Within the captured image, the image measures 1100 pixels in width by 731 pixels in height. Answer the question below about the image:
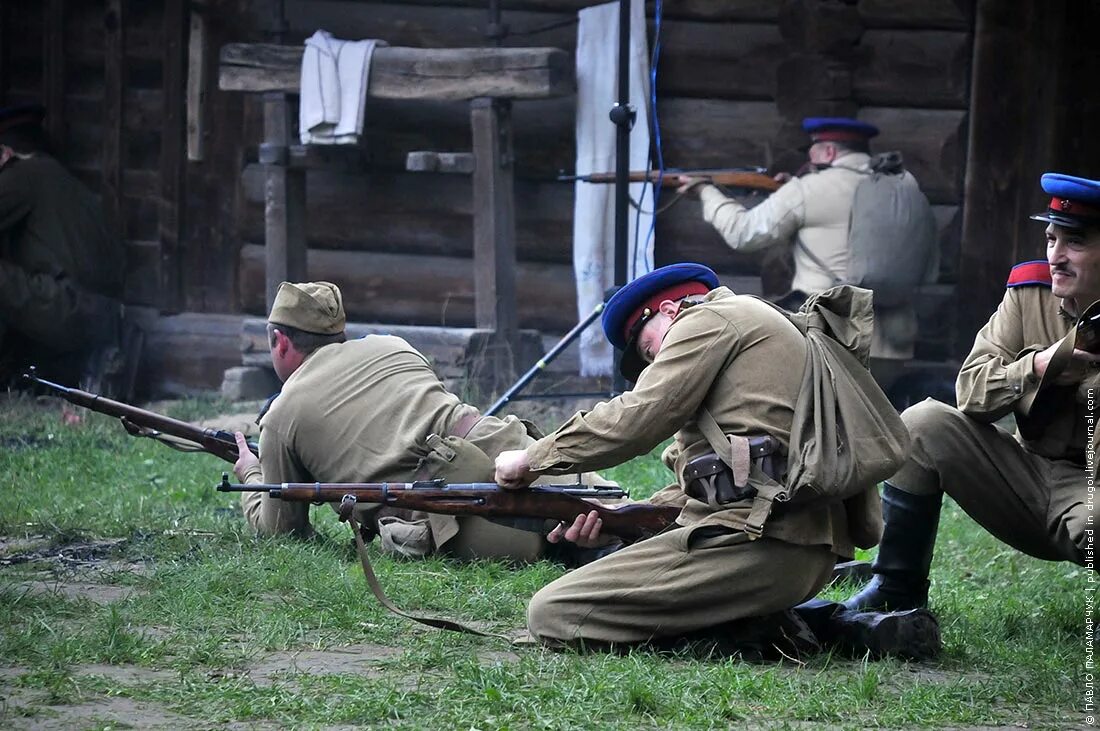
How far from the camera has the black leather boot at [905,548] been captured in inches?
203

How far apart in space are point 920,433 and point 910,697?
4.13 ft

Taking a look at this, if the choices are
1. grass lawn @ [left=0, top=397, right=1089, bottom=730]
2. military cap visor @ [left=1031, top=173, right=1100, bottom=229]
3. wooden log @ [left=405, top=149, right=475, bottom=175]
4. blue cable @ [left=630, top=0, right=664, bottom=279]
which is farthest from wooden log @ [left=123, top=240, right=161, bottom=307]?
military cap visor @ [left=1031, top=173, right=1100, bottom=229]

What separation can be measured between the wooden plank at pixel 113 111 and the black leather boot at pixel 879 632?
8.12 metres

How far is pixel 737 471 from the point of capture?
454 centimetres

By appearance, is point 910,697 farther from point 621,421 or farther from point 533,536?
point 533,536

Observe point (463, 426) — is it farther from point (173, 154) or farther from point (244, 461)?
point (173, 154)

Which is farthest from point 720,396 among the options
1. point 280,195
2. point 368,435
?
point 280,195

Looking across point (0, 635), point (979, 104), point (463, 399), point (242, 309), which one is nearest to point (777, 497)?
point (0, 635)

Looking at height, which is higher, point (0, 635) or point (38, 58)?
point (38, 58)

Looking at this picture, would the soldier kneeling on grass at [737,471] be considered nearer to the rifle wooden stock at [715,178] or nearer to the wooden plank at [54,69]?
the rifle wooden stock at [715,178]

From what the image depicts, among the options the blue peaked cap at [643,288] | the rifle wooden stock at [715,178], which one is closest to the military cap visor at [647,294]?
the blue peaked cap at [643,288]

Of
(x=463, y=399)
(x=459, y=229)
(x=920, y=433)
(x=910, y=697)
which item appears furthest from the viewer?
(x=459, y=229)

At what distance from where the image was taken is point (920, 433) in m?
5.17

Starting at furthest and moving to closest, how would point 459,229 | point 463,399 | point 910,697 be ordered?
point 459,229 < point 463,399 < point 910,697
